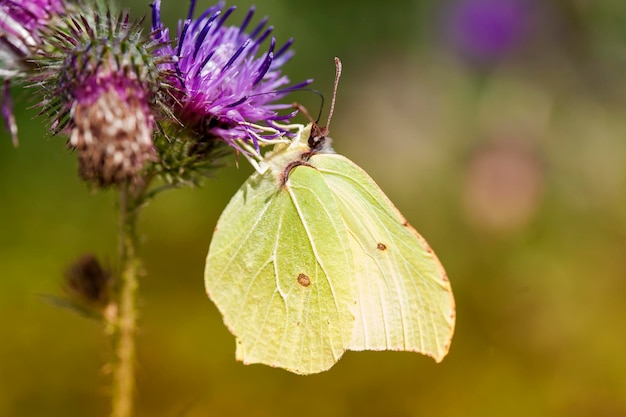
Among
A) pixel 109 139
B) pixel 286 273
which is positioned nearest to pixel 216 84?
pixel 109 139

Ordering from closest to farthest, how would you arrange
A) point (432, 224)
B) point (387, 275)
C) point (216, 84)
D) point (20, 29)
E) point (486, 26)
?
point (20, 29)
point (216, 84)
point (387, 275)
point (432, 224)
point (486, 26)

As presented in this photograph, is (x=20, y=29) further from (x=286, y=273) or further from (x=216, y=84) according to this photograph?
(x=286, y=273)

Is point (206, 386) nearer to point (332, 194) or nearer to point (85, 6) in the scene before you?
point (332, 194)

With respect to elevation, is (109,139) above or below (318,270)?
above

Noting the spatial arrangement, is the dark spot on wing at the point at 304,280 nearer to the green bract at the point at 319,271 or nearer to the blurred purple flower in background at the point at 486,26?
the green bract at the point at 319,271

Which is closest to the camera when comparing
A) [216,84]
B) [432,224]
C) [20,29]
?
[20,29]

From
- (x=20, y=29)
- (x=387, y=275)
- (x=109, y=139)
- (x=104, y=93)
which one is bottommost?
(x=387, y=275)

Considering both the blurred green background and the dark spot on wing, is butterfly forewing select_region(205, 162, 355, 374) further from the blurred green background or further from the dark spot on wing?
the blurred green background

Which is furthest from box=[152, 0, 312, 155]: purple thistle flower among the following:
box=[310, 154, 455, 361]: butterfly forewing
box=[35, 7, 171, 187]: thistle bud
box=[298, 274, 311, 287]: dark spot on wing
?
box=[298, 274, 311, 287]: dark spot on wing
